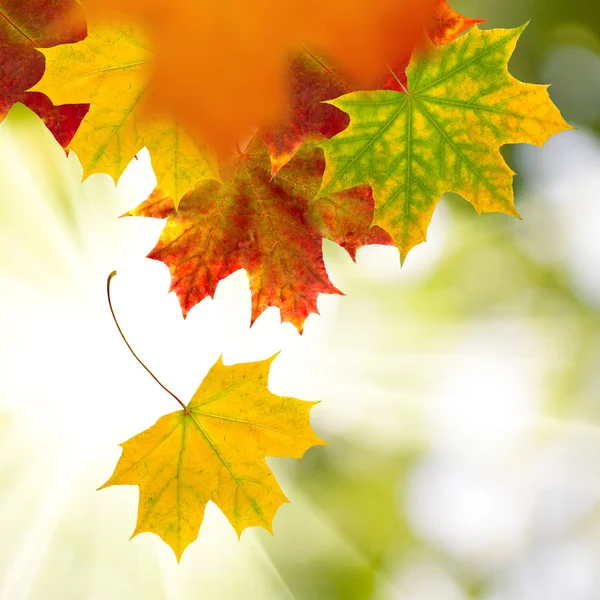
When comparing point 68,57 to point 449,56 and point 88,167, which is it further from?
point 449,56

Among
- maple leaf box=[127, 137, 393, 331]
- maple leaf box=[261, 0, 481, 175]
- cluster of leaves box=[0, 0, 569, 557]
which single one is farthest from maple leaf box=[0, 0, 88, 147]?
maple leaf box=[261, 0, 481, 175]

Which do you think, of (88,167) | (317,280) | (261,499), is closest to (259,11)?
(88,167)

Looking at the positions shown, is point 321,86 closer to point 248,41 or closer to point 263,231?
point 248,41

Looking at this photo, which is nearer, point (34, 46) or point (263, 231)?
point (34, 46)

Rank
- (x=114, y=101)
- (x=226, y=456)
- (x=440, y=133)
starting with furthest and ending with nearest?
(x=226, y=456)
(x=440, y=133)
(x=114, y=101)

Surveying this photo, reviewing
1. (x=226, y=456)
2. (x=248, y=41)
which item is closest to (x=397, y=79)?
(x=248, y=41)

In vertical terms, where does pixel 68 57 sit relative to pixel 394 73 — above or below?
above

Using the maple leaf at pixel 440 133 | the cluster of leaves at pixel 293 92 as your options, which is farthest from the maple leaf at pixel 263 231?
the maple leaf at pixel 440 133

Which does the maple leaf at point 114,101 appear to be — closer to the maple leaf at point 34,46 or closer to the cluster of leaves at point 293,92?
the cluster of leaves at point 293,92
